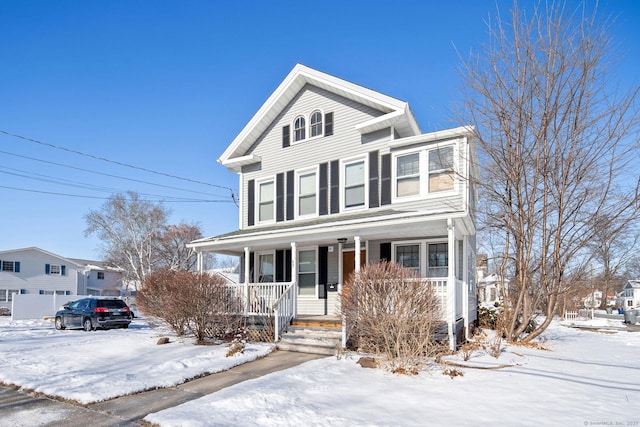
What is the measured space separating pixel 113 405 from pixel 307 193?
29.1 ft

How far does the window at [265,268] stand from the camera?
14523 millimetres

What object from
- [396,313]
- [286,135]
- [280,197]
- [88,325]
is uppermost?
[286,135]

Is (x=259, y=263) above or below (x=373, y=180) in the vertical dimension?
below

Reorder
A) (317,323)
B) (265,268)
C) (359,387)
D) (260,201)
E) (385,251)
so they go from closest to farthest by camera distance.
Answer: (359,387), (317,323), (385,251), (265,268), (260,201)

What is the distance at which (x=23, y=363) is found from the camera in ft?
29.8

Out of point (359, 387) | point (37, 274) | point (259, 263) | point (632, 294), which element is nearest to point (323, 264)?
point (259, 263)

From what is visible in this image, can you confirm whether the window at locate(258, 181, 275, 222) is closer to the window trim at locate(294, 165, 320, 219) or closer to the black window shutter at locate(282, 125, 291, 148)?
the window trim at locate(294, 165, 320, 219)

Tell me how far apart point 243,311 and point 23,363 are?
497 cm

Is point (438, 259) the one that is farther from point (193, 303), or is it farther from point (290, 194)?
point (193, 303)

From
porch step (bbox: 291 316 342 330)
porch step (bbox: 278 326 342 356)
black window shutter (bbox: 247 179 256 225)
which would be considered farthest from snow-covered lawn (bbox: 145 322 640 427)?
black window shutter (bbox: 247 179 256 225)

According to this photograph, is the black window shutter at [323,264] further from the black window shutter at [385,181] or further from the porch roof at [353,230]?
the black window shutter at [385,181]

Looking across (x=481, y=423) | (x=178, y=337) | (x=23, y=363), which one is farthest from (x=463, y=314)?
(x=23, y=363)

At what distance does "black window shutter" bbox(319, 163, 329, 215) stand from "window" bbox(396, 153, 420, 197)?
229 centimetres

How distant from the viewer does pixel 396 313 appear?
7469mm
